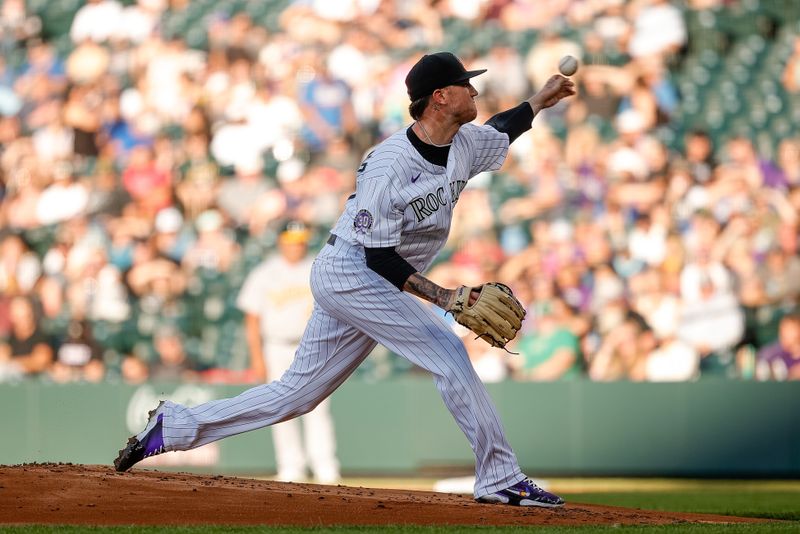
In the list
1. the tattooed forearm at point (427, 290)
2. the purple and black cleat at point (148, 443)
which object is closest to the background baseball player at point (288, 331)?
the purple and black cleat at point (148, 443)

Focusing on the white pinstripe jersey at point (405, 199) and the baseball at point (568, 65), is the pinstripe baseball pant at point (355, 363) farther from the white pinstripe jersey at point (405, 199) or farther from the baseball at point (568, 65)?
the baseball at point (568, 65)

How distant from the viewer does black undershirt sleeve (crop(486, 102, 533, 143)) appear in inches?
235

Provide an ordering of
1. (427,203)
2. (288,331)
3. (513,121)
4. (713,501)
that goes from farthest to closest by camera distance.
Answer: (288,331) → (713,501) → (513,121) → (427,203)

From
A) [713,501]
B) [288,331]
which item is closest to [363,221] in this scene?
[713,501]

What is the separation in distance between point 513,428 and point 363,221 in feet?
21.4

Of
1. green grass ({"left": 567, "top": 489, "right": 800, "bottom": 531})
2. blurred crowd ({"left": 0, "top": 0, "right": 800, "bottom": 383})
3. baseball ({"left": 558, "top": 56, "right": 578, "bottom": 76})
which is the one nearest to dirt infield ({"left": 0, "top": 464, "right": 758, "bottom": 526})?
green grass ({"left": 567, "top": 489, "right": 800, "bottom": 531})

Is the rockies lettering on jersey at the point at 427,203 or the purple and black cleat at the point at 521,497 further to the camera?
the purple and black cleat at the point at 521,497

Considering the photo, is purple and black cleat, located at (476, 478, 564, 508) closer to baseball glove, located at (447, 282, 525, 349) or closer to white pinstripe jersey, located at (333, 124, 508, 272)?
baseball glove, located at (447, 282, 525, 349)

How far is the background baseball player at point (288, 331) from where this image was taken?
10695 millimetres

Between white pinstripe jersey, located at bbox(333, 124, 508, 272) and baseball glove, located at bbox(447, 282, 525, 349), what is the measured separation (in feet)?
1.15

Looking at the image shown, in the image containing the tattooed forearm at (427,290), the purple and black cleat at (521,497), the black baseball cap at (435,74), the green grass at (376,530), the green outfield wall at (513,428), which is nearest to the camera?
the green grass at (376,530)

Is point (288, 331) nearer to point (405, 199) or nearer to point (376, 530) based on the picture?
point (405, 199)

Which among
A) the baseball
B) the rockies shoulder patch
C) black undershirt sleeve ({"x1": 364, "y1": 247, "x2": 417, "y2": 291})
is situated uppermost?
the baseball

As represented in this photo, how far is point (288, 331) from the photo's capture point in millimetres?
10789
